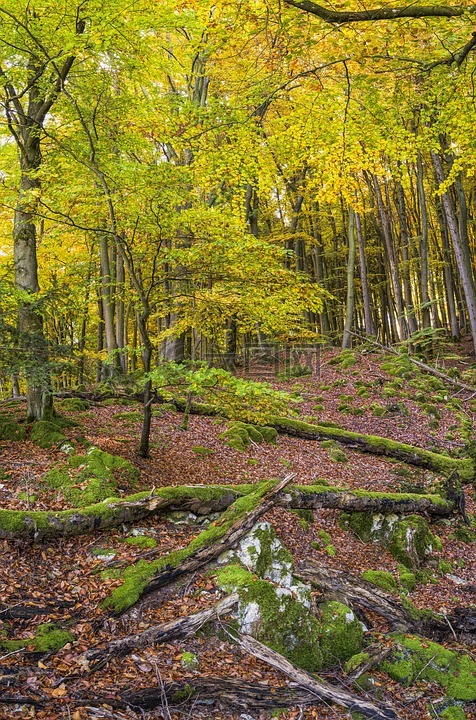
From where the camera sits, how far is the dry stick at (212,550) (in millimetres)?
4574

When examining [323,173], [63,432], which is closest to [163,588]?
[63,432]

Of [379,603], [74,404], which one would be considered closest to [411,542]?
[379,603]

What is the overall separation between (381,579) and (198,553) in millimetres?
2627

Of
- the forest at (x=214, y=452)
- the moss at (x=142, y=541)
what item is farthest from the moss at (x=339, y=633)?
the moss at (x=142, y=541)

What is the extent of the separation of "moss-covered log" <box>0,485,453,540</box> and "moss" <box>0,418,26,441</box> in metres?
2.89

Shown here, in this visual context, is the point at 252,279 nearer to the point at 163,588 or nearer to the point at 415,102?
the point at 415,102

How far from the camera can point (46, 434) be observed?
7.51 meters

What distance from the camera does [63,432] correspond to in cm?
786

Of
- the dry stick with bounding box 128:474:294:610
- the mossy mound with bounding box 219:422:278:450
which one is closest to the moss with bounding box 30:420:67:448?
the dry stick with bounding box 128:474:294:610

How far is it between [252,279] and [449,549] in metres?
5.67

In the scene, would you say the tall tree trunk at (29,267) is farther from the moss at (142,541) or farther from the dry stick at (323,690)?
the dry stick at (323,690)

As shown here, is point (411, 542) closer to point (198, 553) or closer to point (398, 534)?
point (398, 534)

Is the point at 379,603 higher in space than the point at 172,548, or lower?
lower

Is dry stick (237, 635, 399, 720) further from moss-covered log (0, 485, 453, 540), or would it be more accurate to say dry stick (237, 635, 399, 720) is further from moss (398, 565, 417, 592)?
moss (398, 565, 417, 592)
